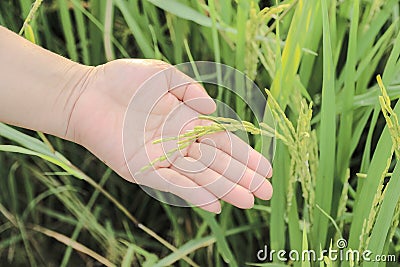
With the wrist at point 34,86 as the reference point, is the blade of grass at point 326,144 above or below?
below

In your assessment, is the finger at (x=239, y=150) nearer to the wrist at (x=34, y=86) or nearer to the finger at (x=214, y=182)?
the finger at (x=214, y=182)

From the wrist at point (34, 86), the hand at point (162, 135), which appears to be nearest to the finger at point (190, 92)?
the hand at point (162, 135)

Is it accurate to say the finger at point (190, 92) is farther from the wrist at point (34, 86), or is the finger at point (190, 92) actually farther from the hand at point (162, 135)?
the wrist at point (34, 86)

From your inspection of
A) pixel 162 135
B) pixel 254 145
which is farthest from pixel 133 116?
pixel 254 145

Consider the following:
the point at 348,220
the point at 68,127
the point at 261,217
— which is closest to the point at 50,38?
the point at 68,127

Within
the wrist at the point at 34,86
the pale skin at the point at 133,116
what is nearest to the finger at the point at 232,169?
the pale skin at the point at 133,116

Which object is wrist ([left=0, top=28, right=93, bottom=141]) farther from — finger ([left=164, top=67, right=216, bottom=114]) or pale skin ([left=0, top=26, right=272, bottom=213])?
finger ([left=164, top=67, right=216, bottom=114])

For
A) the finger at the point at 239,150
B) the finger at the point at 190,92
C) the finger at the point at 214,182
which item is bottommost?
the finger at the point at 214,182
